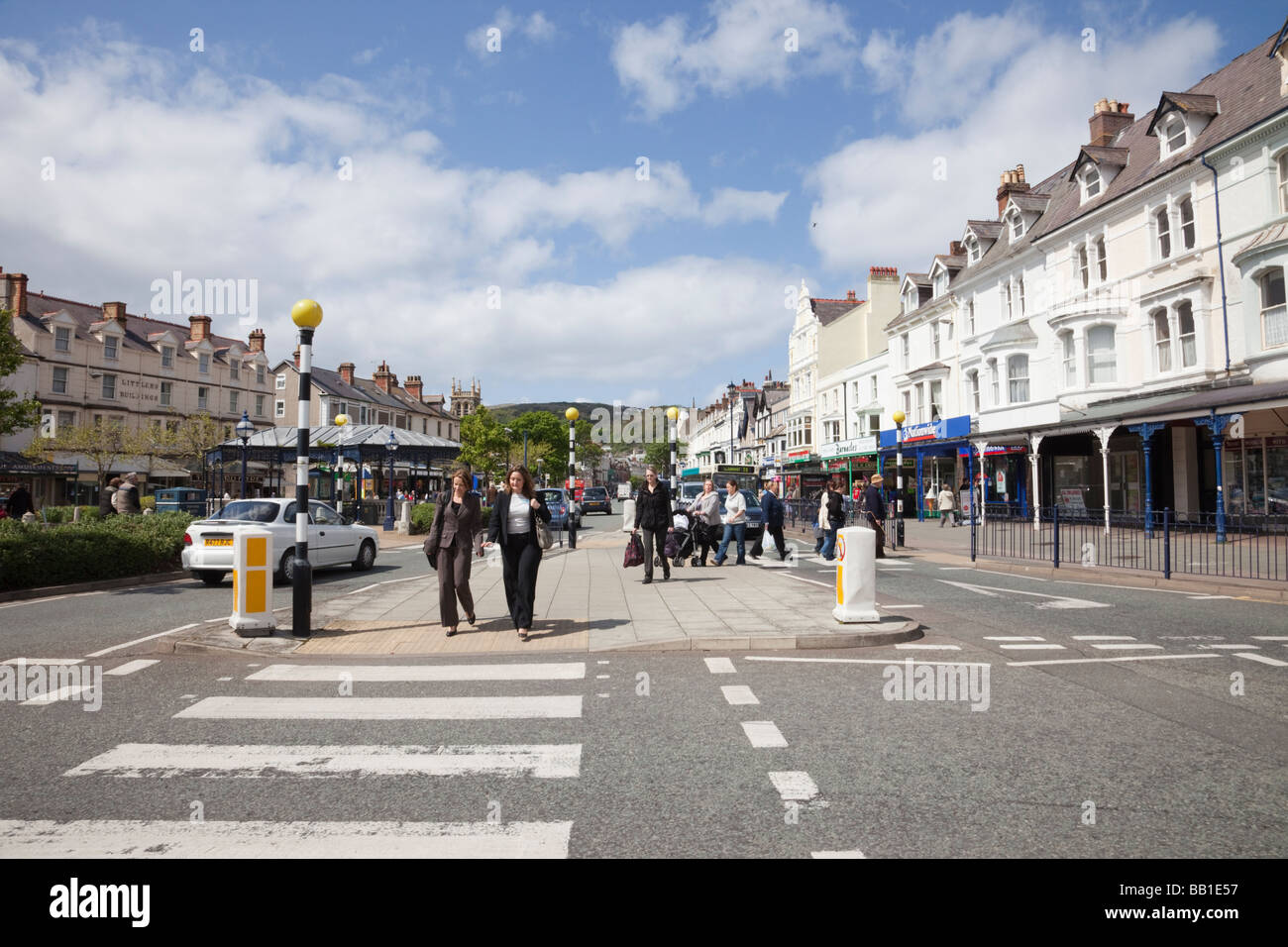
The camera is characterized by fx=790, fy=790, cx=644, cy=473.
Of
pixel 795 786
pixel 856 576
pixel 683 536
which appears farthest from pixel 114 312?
pixel 795 786

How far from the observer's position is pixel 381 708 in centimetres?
584

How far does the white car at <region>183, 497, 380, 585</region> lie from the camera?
13555 mm

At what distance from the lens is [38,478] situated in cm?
4428

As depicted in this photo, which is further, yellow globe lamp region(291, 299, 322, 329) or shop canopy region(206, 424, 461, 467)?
shop canopy region(206, 424, 461, 467)

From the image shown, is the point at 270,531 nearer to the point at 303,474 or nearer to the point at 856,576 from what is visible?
the point at 303,474

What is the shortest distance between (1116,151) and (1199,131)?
4.46 metres

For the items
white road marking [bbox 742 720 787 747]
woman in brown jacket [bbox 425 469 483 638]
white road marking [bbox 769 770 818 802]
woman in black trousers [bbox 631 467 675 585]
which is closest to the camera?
white road marking [bbox 769 770 818 802]

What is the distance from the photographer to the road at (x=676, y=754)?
139 inches

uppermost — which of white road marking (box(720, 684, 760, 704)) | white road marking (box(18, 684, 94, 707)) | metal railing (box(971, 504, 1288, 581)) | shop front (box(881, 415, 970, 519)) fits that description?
shop front (box(881, 415, 970, 519))

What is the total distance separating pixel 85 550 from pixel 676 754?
→ 13320mm

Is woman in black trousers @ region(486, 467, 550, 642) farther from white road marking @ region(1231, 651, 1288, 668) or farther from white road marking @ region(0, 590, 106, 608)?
white road marking @ region(0, 590, 106, 608)

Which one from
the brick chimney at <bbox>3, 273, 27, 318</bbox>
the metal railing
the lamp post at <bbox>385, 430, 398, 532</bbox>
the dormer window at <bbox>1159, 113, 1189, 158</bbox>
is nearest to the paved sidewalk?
the metal railing

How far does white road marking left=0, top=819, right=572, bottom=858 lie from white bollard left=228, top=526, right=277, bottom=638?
4993 millimetres

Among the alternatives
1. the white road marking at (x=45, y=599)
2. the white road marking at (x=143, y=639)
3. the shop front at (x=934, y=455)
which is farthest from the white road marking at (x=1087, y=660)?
the shop front at (x=934, y=455)
